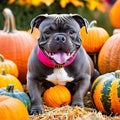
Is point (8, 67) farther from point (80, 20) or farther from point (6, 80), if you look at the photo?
point (80, 20)

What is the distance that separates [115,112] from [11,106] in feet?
2.89

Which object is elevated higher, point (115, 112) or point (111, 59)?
Result: point (111, 59)

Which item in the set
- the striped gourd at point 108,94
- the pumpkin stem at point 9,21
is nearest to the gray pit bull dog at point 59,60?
the striped gourd at point 108,94

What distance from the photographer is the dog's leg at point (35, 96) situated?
3.48 m

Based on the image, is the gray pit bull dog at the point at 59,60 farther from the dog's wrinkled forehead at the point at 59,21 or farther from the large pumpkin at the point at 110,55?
the large pumpkin at the point at 110,55

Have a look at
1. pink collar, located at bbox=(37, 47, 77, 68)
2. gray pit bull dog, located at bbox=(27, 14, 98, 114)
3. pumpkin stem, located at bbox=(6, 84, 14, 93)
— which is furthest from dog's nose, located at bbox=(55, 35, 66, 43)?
pumpkin stem, located at bbox=(6, 84, 14, 93)

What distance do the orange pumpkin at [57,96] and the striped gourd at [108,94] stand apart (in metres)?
0.21

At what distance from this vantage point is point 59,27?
350 centimetres

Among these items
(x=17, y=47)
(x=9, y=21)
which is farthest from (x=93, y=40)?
(x=9, y=21)

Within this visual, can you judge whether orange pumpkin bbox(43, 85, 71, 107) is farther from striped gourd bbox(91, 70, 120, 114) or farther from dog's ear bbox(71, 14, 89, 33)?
dog's ear bbox(71, 14, 89, 33)

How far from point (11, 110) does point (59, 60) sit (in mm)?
670

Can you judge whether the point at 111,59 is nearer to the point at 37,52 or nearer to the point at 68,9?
the point at 37,52

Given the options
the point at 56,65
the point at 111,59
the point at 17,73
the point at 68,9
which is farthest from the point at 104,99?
the point at 68,9

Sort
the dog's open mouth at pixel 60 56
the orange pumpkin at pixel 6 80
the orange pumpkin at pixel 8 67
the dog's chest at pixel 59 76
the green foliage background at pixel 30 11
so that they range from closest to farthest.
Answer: the dog's open mouth at pixel 60 56
the dog's chest at pixel 59 76
the orange pumpkin at pixel 6 80
the orange pumpkin at pixel 8 67
the green foliage background at pixel 30 11
